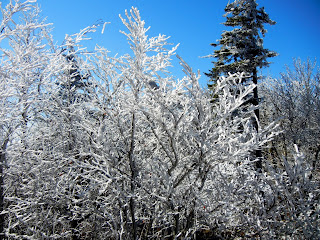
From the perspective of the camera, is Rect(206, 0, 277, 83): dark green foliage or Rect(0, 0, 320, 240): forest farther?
Rect(206, 0, 277, 83): dark green foliage

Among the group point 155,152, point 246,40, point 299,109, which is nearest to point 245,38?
point 246,40

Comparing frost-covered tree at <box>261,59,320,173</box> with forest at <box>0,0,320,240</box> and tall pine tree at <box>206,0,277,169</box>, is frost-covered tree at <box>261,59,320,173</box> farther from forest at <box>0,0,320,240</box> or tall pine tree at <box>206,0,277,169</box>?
forest at <box>0,0,320,240</box>

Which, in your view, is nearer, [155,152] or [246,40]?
[155,152]

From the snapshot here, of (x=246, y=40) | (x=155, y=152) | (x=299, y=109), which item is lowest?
(x=155, y=152)

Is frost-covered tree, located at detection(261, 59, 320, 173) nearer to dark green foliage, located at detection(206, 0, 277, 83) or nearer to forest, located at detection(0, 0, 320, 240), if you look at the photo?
dark green foliage, located at detection(206, 0, 277, 83)

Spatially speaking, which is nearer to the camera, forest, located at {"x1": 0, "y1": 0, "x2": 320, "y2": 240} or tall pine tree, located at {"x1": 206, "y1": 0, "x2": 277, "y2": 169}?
forest, located at {"x1": 0, "y1": 0, "x2": 320, "y2": 240}

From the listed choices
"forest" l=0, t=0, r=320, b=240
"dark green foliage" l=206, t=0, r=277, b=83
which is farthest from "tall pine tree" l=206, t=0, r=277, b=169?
"forest" l=0, t=0, r=320, b=240

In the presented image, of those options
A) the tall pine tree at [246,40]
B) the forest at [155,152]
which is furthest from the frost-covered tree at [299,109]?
the forest at [155,152]

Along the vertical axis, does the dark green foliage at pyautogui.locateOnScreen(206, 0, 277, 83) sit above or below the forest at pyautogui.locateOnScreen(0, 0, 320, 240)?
above

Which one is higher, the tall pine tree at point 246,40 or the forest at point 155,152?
the tall pine tree at point 246,40

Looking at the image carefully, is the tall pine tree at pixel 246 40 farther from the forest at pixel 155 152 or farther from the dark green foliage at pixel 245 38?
the forest at pixel 155 152

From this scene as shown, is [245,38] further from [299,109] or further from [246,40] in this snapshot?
[299,109]

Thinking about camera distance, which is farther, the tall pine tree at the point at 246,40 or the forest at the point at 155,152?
the tall pine tree at the point at 246,40

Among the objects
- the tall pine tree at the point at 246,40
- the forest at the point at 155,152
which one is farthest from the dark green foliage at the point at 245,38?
the forest at the point at 155,152
